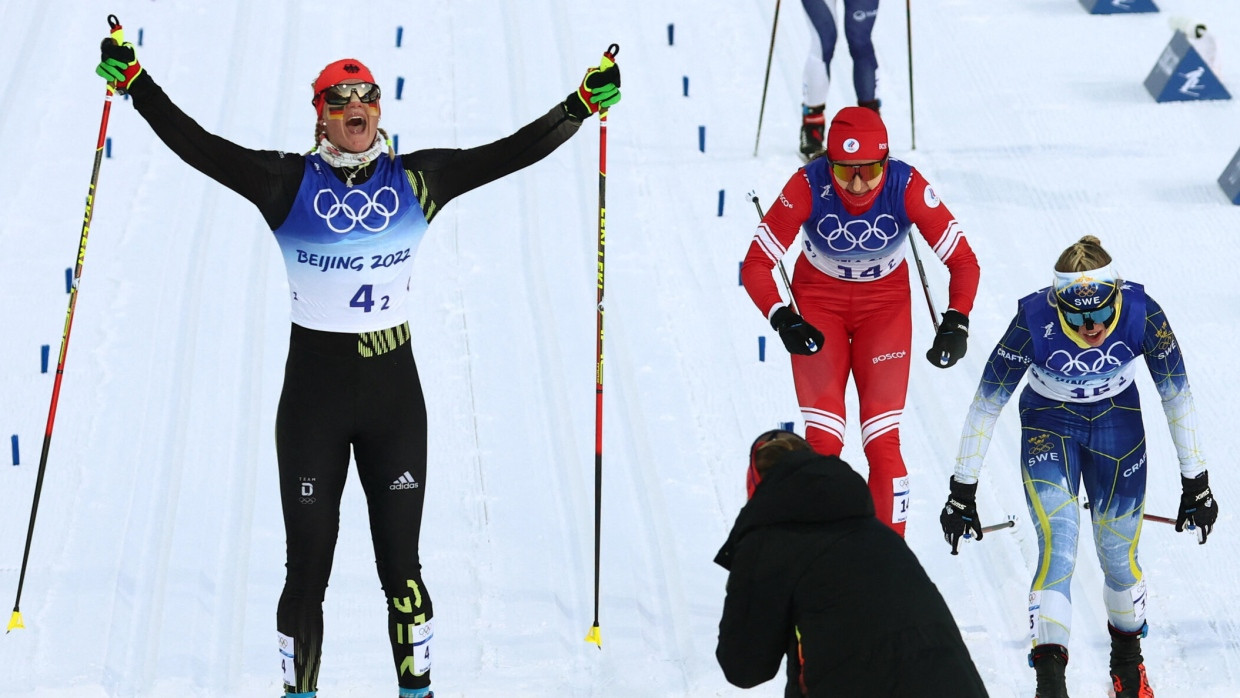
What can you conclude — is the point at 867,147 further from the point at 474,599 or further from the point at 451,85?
the point at 451,85

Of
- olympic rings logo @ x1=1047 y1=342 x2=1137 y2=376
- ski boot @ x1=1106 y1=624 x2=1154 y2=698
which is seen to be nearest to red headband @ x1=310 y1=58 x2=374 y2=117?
olympic rings logo @ x1=1047 y1=342 x2=1137 y2=376

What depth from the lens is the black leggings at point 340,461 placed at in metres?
5.28

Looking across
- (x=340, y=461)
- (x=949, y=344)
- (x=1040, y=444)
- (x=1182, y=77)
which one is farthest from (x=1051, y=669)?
(x=1182, y=77)

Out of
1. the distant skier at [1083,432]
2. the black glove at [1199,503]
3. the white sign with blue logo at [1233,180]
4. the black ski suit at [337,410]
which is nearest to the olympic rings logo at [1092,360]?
the distant skier at [1083,432]

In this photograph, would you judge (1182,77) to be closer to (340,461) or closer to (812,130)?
(812,130)

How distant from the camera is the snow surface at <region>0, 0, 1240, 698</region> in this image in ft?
21.6

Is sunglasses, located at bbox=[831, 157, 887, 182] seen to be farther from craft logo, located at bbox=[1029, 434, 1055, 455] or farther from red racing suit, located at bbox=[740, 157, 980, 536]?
craft logo, located at bbox=[1029, 434, 1055, 455]

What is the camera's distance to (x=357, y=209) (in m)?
5.26

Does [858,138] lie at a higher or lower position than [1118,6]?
lower

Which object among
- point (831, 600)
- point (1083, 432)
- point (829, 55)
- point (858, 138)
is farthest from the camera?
point (829, 55)

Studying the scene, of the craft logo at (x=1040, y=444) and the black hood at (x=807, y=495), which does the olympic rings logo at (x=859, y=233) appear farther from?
the black hood at (x=807, y=495)

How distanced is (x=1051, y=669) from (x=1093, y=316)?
1.15 m

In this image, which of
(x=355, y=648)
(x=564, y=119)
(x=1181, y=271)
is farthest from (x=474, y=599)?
(x=1181, y=271)

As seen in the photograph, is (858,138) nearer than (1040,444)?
No
